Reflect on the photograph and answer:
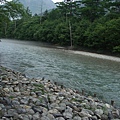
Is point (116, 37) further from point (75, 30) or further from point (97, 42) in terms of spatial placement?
point (75, 30)

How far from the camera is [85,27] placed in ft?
148

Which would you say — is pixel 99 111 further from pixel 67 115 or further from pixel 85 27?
pixel 85 27

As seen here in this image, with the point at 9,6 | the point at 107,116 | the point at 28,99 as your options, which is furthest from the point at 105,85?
the point at 9,6

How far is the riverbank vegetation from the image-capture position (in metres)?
36.2

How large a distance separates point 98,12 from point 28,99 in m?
44.5

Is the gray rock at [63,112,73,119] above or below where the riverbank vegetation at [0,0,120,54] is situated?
below

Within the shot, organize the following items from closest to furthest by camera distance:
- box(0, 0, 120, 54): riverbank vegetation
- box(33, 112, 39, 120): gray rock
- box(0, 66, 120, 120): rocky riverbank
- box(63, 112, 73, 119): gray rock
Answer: box(33, 112, 39, 120): gray rock < box(0, 66, 120, 120): rocky riverbank < box(63, 112, 73, 119): gray rock < box(0, 0, 120, 54): riverbank vegetation

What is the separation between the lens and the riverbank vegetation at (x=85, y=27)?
36219 millimetres

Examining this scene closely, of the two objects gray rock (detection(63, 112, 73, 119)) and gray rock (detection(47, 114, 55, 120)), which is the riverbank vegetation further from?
gray rock (detection(47, 114, 55, 120))

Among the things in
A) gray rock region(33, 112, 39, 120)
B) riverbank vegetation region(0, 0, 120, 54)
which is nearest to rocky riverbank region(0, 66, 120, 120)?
gray rock region(33, 112, 39, 120)

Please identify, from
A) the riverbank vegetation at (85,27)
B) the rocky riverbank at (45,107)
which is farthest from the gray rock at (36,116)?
the riverbank vegetation at (85,27)

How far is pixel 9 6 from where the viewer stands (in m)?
16.5

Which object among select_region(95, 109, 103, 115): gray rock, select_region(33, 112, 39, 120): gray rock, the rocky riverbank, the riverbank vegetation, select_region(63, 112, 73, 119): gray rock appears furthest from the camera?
the riverbank vegetation

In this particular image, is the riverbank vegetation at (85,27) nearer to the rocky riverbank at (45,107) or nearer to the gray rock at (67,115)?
the rocky riverbank at (45,107)
